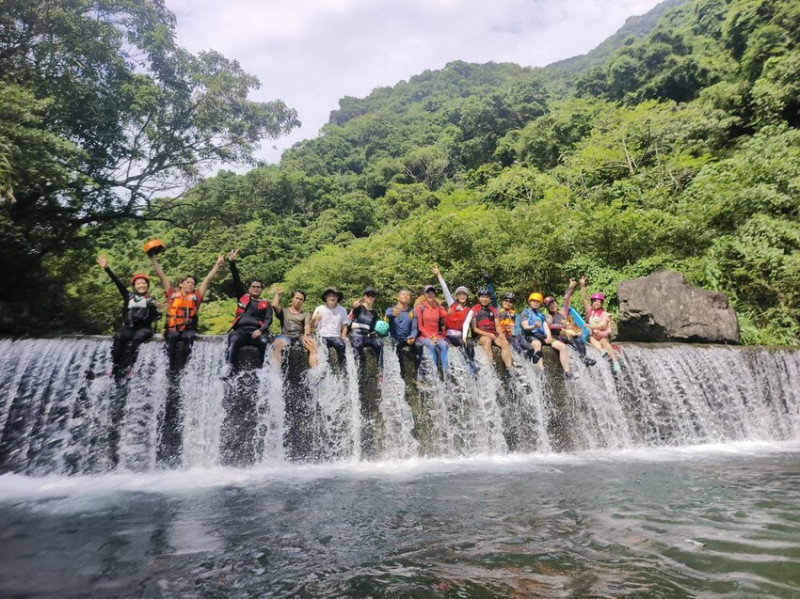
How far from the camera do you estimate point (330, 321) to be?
25.2ft

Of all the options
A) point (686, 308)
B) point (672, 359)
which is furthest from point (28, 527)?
point (686, 308)

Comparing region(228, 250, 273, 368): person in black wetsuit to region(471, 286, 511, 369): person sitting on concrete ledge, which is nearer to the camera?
region(228, 250, 273, 368): person in black wetsuit

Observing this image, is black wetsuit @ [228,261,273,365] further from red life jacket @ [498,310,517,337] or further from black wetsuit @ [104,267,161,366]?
red life jacket @ [498,310,517,337]

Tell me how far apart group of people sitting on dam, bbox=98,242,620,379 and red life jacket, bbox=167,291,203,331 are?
0.01m

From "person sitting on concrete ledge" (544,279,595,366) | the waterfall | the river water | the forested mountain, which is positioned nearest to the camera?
the river water

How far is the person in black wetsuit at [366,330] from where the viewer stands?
7707 millimetres

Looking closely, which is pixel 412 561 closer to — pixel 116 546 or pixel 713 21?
pixel 116 546

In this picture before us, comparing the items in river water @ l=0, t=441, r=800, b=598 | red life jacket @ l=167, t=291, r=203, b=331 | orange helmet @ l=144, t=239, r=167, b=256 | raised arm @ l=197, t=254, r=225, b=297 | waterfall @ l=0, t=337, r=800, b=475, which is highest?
orange helmet @ l=144, t=239, r=167, b=256

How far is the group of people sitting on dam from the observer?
7.12 m

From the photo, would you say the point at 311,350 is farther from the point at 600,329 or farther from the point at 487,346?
the point at 600,329

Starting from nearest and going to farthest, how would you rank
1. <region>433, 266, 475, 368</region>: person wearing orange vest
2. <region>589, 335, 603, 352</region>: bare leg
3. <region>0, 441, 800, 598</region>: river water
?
<region>0, 441, 800, 598</region>: river water → <region>433, 266, 475, 368</region>: person wearing orange vest → <region>589, 335, 603, 352</region>: bare leg

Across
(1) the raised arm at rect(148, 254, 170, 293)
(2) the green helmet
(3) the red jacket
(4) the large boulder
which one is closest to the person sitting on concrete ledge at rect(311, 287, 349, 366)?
(2) the green helmet

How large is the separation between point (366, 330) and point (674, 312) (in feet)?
A: 25.3

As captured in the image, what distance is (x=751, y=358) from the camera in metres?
9.53
